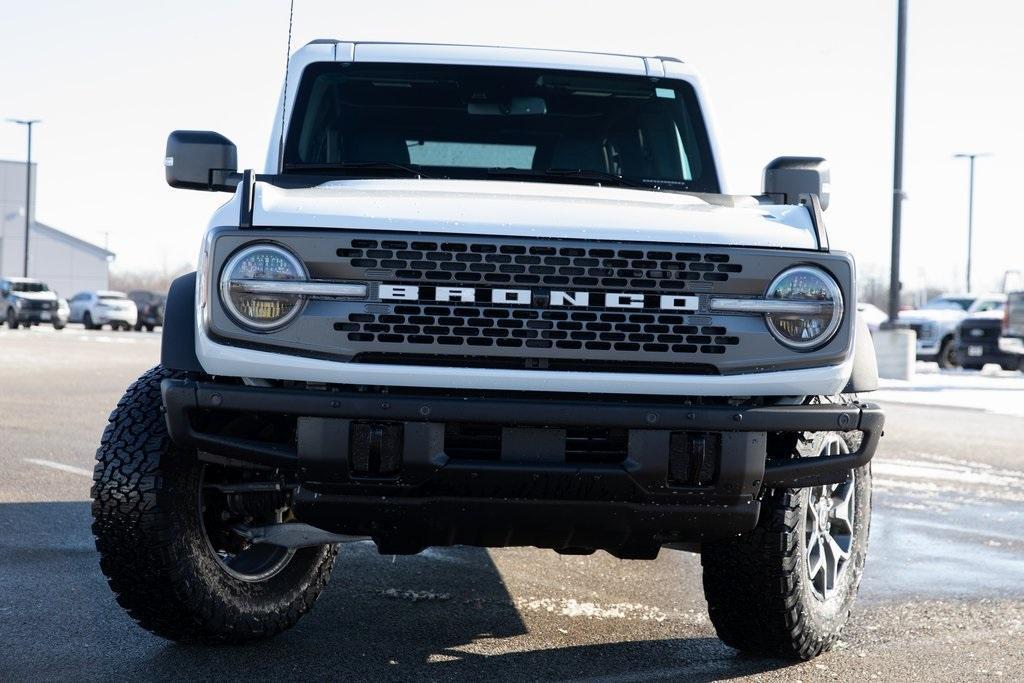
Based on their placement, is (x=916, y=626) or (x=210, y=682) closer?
(x=210, y=682)

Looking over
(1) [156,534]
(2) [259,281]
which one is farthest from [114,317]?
(2) [259,281]

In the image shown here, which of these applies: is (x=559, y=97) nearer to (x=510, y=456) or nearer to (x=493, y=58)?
(x=493, y=58)

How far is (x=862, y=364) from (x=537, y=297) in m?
1.14

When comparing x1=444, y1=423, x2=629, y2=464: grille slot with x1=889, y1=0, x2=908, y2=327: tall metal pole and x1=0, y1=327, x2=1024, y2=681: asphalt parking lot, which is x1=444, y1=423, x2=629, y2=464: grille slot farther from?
x1=889, y1=0, x2=908, y2=327: tall metal pole

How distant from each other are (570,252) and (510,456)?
60 cm

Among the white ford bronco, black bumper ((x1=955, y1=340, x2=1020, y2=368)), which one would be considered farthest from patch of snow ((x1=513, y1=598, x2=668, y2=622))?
black bumper ((x1=955, y1=340, x2=1020, y2=368))

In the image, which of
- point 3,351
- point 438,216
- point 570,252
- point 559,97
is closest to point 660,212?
point 570,252

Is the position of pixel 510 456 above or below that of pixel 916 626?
above

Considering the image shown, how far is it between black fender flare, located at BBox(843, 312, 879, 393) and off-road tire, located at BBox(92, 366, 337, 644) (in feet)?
6.79

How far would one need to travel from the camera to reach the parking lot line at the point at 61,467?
8.86m

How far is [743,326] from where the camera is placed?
3936 millimetres

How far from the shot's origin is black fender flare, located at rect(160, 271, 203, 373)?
4039 mm

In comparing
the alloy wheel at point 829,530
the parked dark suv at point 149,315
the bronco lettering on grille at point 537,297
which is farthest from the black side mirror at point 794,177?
the parked dark suv at point 149,315

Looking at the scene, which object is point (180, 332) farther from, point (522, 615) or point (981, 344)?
point (981, 344)
